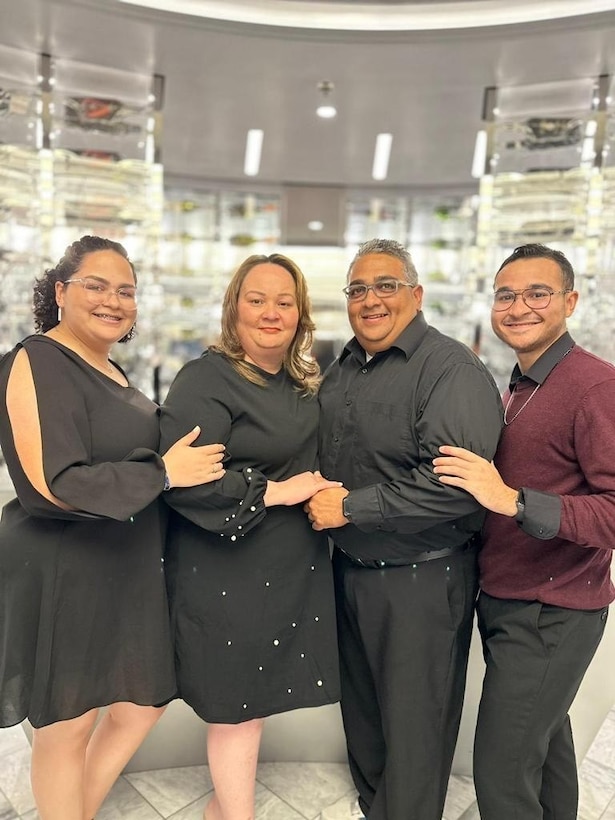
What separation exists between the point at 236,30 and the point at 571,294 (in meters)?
3.08

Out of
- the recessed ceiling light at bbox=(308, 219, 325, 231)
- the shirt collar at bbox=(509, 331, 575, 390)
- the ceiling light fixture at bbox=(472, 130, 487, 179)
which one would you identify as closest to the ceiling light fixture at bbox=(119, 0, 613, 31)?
the ceiling light fixture at bbox=(472, 130, 487, 179)

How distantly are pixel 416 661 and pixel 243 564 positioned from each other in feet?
1.69

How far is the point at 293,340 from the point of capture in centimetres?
158

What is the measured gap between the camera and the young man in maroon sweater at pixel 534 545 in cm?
133

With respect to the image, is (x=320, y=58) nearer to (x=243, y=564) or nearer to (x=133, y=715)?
(x=243, y=564)

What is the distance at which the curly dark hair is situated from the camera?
4.81 ft

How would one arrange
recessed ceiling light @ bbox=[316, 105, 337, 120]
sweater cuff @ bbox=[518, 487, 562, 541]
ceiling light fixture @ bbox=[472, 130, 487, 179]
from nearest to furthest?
sweater cuff @ bbox=[518, 487, 562, 541] → recessed ceiling light @ bbox=[316, 105, 337, 120] → ceiling light fixture @ bbox=[472, 130, 487, 179]

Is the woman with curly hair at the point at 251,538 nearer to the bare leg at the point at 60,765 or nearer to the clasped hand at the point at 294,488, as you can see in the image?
the clasped hand at the point at 294,488

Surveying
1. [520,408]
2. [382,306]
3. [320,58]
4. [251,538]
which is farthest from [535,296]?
[320,58]

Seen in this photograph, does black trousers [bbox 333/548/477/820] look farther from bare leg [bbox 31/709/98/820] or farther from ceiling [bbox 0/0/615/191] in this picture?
ceiling [bbox 0/0/615/191]

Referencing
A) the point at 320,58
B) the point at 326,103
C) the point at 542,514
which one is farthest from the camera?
the point at 326,103

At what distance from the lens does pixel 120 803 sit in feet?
6.16

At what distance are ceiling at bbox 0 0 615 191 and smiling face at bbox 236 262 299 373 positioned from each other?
8.77 feet

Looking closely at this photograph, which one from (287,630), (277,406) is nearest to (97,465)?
(277,406)
